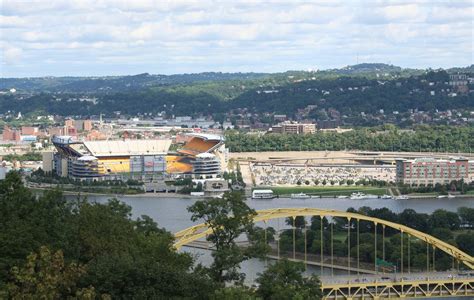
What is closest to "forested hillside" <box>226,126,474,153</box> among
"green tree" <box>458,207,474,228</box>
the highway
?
"green tree" <box>458,207,474,228</box>

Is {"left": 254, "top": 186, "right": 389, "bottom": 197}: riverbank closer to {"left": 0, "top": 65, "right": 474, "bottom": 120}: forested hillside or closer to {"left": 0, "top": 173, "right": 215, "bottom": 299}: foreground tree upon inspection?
{"left": 0, "top": 173, "right": 215, "bottom": 299}: foreground tree

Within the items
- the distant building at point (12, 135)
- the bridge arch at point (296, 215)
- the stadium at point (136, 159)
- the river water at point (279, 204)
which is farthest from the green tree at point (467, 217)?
the distant building at point (12, 135)

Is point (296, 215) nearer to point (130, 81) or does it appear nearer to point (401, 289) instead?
point (401, 289)

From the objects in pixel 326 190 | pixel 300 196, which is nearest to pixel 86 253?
pixel 300 196

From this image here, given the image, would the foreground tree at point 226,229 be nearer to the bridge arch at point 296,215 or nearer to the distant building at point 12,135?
the bridge arch at point 296,215

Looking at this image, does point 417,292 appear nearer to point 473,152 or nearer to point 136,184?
point 136,184
